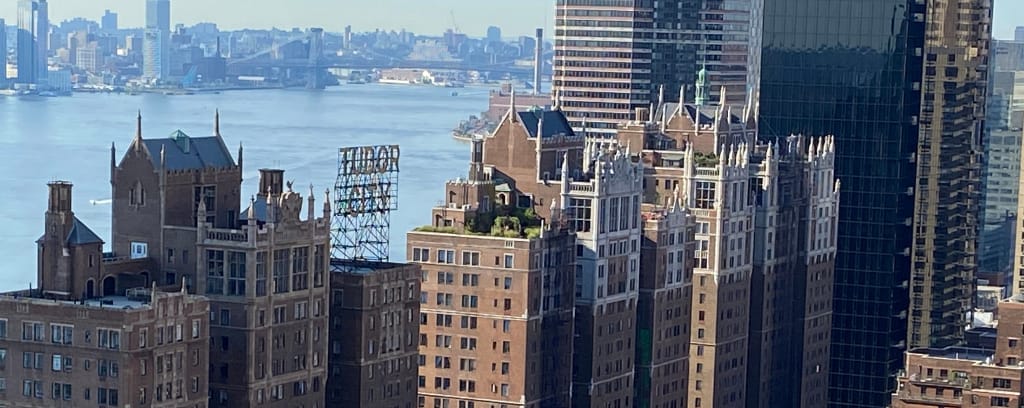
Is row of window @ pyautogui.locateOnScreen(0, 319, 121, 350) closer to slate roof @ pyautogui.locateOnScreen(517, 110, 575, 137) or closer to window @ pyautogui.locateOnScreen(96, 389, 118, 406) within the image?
window @ pyautogui.locateOnScreen(96, 389, 118, 406)

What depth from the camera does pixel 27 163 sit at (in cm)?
19062

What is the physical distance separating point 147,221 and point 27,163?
99919 mm

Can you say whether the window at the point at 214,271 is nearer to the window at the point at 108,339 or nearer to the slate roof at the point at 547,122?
the window at the point at 108,339

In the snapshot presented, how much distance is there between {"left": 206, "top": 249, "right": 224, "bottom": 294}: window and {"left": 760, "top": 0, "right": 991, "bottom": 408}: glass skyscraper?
58178 mm

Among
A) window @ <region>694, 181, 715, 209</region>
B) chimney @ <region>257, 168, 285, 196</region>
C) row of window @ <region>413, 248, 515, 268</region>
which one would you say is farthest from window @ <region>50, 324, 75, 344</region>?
window @ <region>694, 181, 715, 209</region>

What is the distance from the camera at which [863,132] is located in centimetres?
14412

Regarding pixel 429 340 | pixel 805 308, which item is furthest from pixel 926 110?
pixel 429 340

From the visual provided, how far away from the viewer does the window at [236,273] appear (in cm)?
9125

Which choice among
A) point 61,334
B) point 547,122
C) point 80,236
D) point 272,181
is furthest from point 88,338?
point 547,122

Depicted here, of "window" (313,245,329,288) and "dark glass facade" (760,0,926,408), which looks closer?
"window" (313,245,329,288)

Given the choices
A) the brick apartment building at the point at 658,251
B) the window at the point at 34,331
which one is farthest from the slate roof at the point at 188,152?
the brick apartment building at the point at 658,251

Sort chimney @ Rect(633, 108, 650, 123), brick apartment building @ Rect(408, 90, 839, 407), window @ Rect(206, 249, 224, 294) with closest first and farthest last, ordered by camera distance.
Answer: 1. window @ Rect(206, 249, 224, 294)
2. brick apartment building @ Rect(408, 90, 839, 407)
3. chimney @ Rect(633, 108, 650, 123)

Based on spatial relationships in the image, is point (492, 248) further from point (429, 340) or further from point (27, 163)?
point (27, 163)

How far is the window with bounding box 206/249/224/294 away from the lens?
91688 millimetres
